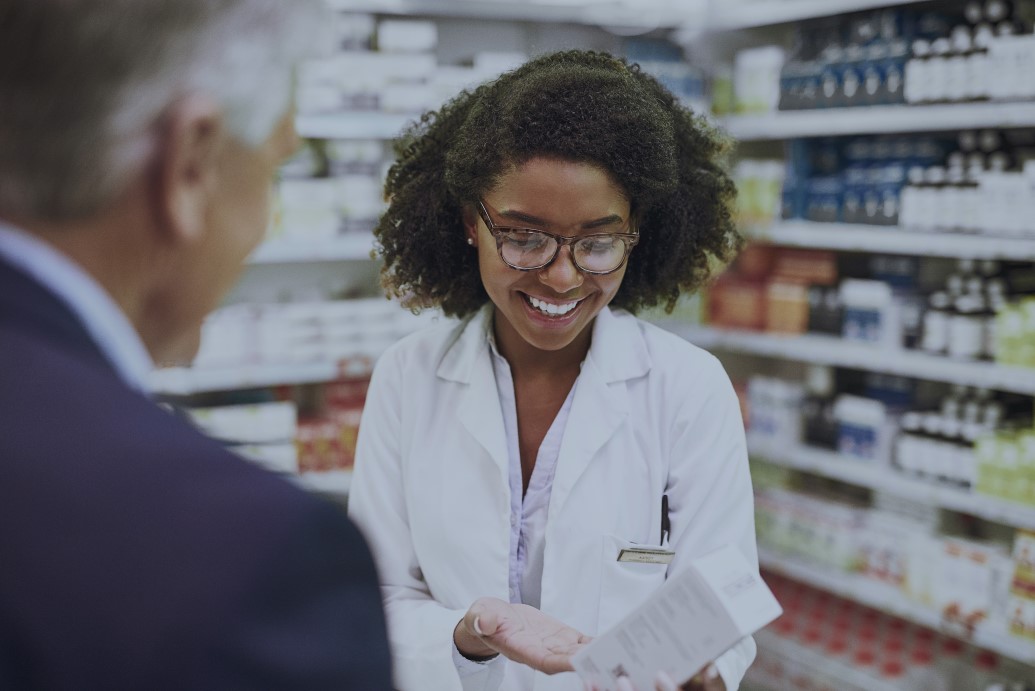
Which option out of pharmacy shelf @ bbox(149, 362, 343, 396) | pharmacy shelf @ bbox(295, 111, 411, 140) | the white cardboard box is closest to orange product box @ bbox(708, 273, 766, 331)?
pharmacy shelf @ bbox(295, 111, 411, 140)

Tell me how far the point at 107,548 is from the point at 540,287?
1.04 m

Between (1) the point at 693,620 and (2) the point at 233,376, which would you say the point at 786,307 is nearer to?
(2) the point at 233,376

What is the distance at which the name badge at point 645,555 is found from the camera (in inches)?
59.6

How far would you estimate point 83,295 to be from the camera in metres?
0.65

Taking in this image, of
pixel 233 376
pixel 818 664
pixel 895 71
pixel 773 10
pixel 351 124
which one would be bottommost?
pixel 818 664

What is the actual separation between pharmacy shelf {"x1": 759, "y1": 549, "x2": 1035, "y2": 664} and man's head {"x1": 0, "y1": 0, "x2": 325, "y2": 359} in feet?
10.3

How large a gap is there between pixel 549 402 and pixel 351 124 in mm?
2161

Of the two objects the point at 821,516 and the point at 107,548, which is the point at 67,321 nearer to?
the point at 107,548

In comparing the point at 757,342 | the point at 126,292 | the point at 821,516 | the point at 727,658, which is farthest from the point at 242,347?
the point at 126,292

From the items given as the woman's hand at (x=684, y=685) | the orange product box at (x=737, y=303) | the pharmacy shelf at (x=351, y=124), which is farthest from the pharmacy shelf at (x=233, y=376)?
the woman's hand at (x=684, y=685)

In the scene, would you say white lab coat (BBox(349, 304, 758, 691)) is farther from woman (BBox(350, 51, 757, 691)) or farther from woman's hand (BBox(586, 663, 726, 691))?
woman's hand (BBox(586, 663, 726, 691))

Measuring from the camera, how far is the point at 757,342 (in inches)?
160

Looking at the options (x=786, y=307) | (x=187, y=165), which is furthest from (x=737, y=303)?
(x=187, y=165)

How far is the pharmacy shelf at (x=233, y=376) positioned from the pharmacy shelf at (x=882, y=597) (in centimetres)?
193
